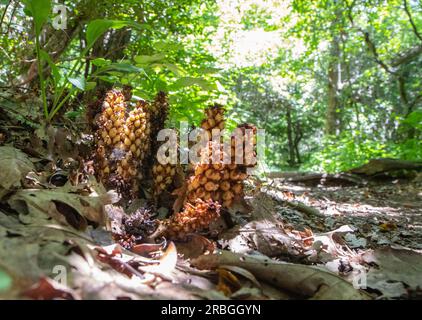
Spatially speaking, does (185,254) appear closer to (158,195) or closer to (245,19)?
(158,195)

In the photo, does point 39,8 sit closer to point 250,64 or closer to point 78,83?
point 78,83

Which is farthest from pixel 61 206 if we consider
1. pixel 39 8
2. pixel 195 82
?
pixel 195 82

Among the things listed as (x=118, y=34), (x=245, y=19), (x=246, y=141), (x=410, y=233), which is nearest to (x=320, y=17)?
(x=245, y=19)

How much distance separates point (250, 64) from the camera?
427 inches

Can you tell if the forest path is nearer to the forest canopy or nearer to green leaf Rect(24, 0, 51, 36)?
the forest canopy

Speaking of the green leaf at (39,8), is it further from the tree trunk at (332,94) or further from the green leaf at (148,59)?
the tree trunk at (332,94)

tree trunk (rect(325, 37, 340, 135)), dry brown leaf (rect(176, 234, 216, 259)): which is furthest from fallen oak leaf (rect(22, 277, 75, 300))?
tree trunk (rect(325, 37, 340, 135))

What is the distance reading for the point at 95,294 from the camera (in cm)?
90

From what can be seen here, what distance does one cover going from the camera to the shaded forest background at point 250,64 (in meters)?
2.38

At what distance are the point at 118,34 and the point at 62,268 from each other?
298 cm

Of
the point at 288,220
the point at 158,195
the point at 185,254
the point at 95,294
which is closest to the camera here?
the point at 95,294

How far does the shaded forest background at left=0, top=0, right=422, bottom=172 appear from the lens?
238cm

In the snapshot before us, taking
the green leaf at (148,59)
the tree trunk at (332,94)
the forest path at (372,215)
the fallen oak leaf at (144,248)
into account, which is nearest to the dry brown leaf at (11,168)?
the fallen oak leaf at (144,248)
